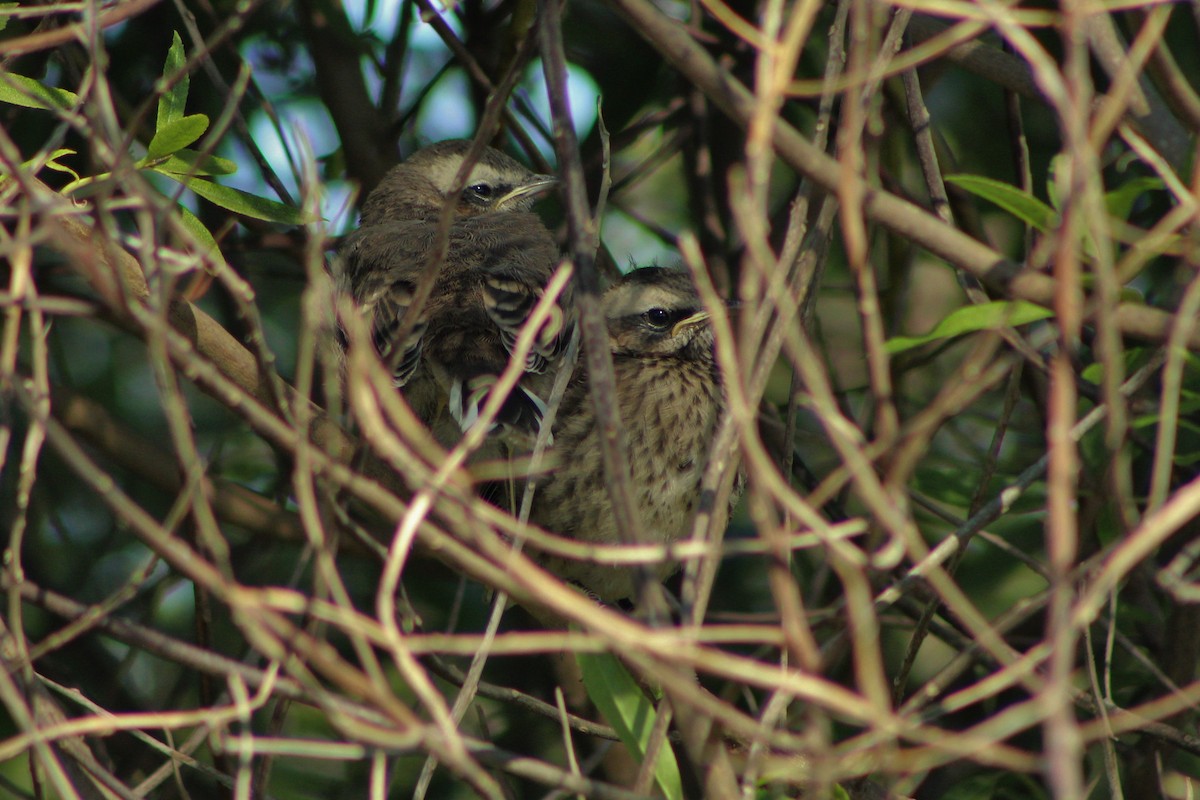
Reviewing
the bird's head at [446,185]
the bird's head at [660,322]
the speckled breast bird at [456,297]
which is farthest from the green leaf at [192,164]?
the bird's head at [446,185]

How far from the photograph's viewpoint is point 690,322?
4906mm

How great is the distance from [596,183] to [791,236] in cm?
290

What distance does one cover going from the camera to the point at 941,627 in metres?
4.30

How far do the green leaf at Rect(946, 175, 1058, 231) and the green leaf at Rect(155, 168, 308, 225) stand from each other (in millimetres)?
1510

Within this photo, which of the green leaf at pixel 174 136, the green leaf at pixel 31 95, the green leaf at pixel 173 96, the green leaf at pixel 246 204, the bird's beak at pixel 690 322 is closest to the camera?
the green leaf at pixel 31 95

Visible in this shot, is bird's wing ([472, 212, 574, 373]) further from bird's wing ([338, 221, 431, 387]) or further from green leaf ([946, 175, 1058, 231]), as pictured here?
green leaf ([946, 175, 1058, 231])

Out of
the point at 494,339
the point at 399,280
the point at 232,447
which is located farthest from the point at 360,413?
the point at 232,447

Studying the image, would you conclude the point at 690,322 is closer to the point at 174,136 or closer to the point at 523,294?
the point at 523,294

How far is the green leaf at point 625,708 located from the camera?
2.82 m

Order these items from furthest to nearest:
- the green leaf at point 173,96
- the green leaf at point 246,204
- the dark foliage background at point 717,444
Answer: the green leaf at point 246,204 → the green leaf at point 173,96 → the dark foliage background at point 717,444

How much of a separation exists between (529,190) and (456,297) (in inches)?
47.8

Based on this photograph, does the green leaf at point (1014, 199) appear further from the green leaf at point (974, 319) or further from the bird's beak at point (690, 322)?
the bird's beak at point (690, 322)

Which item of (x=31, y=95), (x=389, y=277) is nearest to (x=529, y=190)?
(x=389, y=277)

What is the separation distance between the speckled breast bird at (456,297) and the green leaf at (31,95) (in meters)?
0.97
